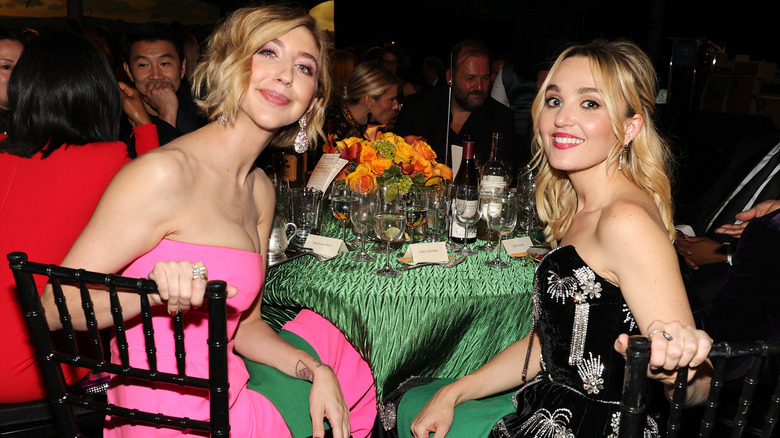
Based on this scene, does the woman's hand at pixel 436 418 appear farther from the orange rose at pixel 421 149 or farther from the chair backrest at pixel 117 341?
the orange rose at pixel 421 149

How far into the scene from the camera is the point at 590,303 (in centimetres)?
146

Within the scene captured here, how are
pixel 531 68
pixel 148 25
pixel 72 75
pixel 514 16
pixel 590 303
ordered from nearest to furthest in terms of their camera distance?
pixel 590 303
pixel 72 75
pixel 148 25
pixel 531 68
pixel 514 16

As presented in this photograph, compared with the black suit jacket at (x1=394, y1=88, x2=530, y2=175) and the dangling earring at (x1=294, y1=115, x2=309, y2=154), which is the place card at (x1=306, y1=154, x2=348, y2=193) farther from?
the black suit jacket at (x1=394, y1=88, x2=530, y2=175)

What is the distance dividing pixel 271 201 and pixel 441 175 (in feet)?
2.76

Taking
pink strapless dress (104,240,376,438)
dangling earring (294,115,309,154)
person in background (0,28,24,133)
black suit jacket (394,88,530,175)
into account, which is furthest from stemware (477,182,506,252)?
person in background (0,28,24,133)

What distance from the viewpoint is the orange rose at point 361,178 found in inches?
93.0

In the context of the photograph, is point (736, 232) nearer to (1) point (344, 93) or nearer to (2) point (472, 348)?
(2) point (472, 348)

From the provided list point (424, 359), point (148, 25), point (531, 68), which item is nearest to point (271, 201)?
point (424, 359)

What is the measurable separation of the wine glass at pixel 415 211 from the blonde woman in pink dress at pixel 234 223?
0.61m

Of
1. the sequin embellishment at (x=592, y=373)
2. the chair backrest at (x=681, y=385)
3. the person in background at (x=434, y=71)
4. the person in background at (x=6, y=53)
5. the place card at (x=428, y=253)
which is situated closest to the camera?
the chair backrest at (x=681, y=385)

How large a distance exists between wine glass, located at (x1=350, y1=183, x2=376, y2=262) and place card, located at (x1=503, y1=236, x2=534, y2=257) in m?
0.55

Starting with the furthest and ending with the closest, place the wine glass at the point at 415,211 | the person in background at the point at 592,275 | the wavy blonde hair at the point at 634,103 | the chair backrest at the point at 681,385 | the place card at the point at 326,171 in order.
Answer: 1. the place card at the point at 326,171
2. the wine glass at the point at 415,211
3. the wavy blonde hair at the point at 634,103
4. the person in background at the point at 592,275
5. the chair backrest at the point at 681,385

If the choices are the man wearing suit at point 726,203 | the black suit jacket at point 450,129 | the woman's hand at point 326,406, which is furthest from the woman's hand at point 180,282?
the black suit jacket at point 450,129

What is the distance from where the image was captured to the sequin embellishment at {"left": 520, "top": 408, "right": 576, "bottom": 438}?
4.91 feet
